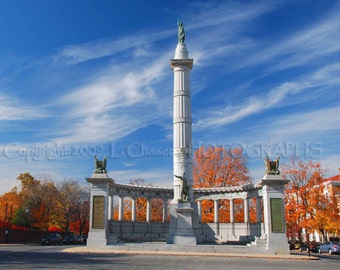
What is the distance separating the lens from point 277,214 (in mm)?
31469

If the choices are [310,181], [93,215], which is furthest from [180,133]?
[310,181]

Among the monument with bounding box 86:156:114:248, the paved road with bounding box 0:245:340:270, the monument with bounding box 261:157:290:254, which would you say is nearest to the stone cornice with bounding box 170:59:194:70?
the monument with bounding box 86:156:114:248

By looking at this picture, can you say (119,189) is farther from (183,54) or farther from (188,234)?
(183,54)

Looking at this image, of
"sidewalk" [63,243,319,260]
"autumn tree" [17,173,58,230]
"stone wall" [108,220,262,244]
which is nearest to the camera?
"sidewalk" [63,243,319,260]

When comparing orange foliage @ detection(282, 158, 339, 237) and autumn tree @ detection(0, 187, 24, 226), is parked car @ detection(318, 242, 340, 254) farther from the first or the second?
autumn tree @ detection(0, 187, 24, 226)

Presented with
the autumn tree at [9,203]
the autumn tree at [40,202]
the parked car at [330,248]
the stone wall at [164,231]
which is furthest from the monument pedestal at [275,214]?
the autumn tree at [9,203]

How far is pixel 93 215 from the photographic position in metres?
33.4

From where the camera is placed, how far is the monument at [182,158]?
34531 mm

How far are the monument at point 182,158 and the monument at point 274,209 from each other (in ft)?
23.0

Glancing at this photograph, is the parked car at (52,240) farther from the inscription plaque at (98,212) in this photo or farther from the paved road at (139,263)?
the paved road at (139,263)

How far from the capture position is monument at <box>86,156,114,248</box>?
107ft

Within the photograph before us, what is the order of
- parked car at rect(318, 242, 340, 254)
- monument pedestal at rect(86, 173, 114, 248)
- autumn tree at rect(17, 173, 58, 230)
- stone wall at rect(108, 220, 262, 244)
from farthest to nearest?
autumn tree at rect(17, 173, 58, 230), stone wall at rect(108, 220, 262, 244), parked car at rect(318, 242, 340, 254), monument pedestal at rect(86, 173, 114, 248)

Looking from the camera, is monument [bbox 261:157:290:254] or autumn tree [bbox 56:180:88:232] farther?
autumn tree [bbox 56:180:88:232]

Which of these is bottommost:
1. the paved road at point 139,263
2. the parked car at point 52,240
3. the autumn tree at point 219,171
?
the parked car at point 52,240
